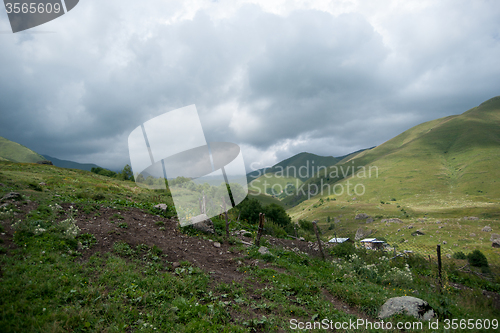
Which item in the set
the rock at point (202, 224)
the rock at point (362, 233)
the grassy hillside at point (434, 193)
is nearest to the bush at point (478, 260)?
the grassy hillside at point (434, 193)

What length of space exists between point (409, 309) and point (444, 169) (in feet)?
571

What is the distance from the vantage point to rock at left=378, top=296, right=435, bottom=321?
20.3ft

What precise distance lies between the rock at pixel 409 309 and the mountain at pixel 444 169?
110 meters

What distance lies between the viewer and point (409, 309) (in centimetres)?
627

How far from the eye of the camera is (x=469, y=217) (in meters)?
62.0

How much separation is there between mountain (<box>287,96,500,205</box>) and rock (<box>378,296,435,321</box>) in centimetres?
11022

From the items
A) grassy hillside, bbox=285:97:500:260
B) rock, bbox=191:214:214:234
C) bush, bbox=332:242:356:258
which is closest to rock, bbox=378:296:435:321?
bush, bbox=332:242:356:258

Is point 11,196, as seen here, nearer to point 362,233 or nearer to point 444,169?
point 362,233

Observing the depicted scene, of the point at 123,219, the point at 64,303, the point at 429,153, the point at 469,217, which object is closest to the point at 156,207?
the point at 123,219

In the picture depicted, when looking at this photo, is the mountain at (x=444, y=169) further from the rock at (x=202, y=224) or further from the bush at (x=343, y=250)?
the rock at (x=202, y=224)

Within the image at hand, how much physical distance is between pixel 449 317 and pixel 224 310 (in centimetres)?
662

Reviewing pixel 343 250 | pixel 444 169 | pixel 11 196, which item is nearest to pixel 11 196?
pixel 11 196

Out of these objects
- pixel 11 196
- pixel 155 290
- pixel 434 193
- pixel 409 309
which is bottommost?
pixel 434 193

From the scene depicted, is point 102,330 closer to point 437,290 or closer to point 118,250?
point 118,250
